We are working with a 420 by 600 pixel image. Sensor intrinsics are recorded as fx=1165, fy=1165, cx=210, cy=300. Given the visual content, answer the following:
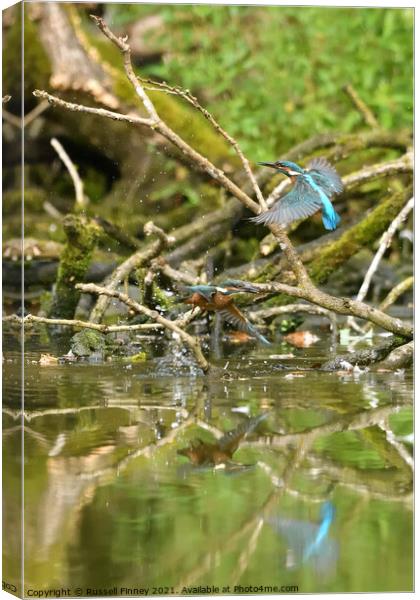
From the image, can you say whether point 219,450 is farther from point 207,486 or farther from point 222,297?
point 222,297

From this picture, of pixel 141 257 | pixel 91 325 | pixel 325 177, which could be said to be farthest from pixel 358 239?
pixel 91 325

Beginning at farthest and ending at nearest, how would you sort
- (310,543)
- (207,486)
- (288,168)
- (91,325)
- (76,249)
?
(76,249)
(288,168)
(91,325)
(207,486)
(310,543)

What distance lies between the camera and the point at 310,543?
3.04 m

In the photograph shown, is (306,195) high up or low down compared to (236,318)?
up

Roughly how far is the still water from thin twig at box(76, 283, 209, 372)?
18 cm

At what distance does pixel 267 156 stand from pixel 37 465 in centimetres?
201

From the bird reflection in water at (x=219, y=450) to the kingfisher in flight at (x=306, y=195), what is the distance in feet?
2.79

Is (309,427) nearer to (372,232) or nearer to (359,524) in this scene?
(359,524)

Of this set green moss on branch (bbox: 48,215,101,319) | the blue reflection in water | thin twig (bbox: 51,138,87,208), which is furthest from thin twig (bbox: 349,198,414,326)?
the blue reflection in water

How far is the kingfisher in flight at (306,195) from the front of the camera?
4090 millimetres

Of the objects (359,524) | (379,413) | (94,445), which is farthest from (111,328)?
(359,524)

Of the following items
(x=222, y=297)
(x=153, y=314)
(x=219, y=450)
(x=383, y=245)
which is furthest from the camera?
(x=383, y=245)

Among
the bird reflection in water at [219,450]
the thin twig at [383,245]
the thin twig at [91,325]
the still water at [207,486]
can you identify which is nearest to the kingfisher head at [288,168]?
the thin twig at [383,245]

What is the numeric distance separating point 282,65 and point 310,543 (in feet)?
7.71
